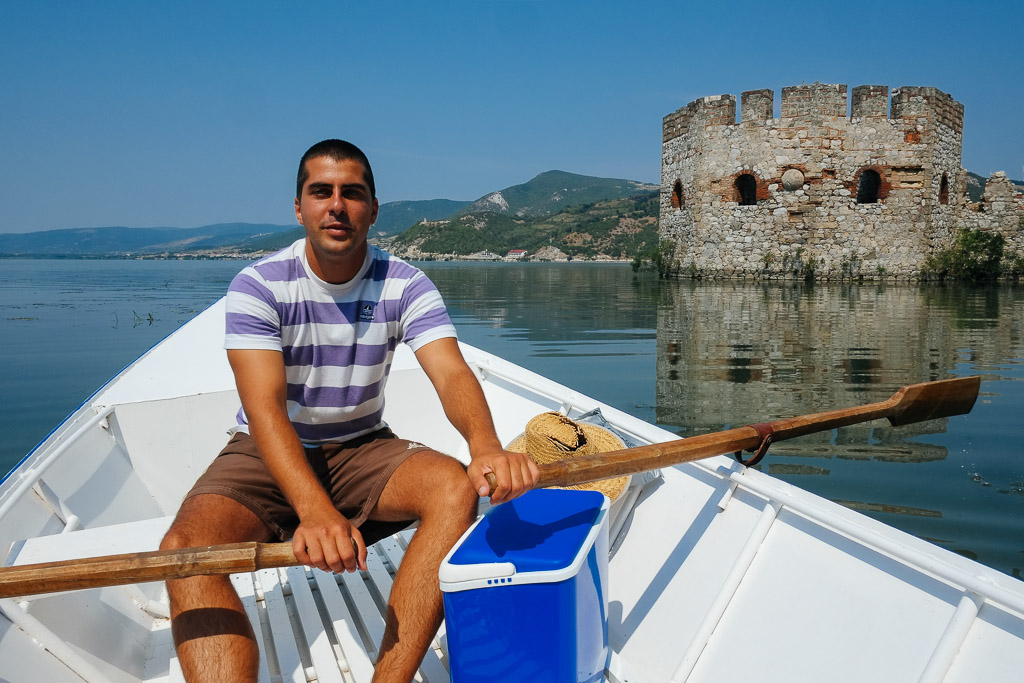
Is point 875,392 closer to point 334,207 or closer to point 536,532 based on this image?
point 536,532

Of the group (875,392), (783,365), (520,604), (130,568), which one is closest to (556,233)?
(783,365)

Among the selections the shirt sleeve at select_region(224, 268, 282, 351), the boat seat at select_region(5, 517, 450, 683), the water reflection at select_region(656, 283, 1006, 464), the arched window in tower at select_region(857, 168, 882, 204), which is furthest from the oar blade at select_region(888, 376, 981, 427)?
the arched window in tower at select_region(857, 168, 882, 204)

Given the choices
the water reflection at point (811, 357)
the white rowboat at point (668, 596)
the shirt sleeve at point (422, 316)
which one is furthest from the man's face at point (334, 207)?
the water reflection at point (811, 357)

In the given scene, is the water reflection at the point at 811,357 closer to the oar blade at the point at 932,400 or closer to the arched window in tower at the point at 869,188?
the oar blade at the point at 932,400

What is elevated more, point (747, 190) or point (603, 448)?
point (747, 190)

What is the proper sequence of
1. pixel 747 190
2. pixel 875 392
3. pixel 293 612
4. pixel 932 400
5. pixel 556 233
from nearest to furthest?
1. pixel 293 612
2. pixel 932 400
3. pixel 875 392
4. pixel 747 190
5. pixel 556 233

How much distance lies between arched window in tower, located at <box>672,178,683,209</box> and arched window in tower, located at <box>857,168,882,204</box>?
401cm

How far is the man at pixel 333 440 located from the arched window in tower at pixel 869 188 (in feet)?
53.2

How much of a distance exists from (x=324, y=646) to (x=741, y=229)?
15422 mm

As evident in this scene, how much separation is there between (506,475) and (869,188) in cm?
1834

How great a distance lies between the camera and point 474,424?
1832 millimetres

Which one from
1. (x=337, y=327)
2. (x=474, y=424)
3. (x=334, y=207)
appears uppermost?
(x=334, y=207)

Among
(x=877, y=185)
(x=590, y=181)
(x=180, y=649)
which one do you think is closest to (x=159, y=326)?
(x=180, y=649)

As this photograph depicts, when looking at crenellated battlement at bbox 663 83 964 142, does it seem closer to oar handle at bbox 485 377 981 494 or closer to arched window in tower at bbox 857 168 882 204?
arched window in tower at bbox 857 168 882 204
